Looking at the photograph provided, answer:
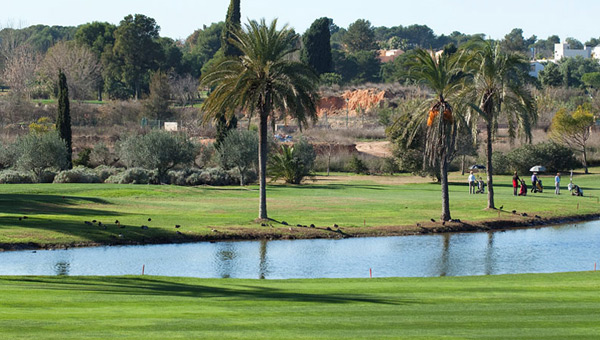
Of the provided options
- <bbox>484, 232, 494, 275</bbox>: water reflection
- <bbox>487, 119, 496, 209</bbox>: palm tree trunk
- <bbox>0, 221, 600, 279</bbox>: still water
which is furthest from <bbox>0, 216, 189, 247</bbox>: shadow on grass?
<bbox>487, 119, 496, 209</bbox>: palm tree trunk

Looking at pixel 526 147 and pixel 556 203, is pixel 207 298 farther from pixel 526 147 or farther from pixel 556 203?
pixel 526 147

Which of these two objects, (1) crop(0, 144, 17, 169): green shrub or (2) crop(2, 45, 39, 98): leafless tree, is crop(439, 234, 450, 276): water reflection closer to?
(1) crop(0, 144, 17, 169): green shrub

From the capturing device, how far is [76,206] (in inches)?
1788

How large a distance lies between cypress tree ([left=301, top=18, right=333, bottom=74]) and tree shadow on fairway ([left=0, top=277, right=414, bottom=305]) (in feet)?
403

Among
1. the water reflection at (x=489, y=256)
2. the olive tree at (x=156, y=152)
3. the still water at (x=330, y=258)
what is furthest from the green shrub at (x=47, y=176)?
the water reflection at (x=489, y=256)

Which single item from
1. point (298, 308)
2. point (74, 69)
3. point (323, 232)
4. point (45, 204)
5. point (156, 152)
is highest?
point (74, 69)

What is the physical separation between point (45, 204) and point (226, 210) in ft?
33.6

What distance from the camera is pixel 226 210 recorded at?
45.2m

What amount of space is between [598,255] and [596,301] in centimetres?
1472

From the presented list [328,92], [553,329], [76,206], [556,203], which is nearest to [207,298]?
[553,329]

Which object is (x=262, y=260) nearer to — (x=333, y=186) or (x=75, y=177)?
(x=333, y=186)

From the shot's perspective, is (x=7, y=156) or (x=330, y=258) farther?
(x=7, y=156)

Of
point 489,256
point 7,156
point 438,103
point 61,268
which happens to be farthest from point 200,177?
point 61,268

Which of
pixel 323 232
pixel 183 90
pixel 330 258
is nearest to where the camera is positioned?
pixel 330 258
